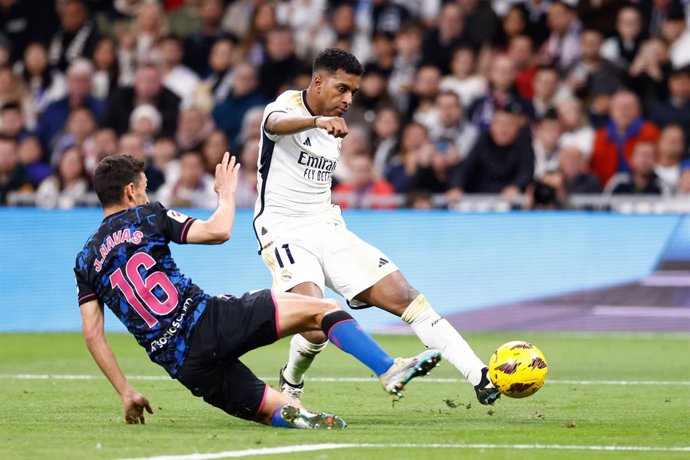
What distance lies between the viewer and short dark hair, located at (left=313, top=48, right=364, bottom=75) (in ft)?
28.5

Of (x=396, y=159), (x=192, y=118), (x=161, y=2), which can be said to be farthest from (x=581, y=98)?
(x=161, y=2)

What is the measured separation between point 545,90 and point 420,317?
9.02 metres

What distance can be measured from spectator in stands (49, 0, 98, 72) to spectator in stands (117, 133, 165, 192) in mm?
3161

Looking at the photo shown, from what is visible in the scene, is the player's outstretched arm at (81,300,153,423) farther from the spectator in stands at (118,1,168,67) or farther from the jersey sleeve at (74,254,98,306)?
the spectator in stands at (118,1,168,67)

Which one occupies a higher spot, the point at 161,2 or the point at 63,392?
the point at 161,2

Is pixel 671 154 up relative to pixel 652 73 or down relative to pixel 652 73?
down

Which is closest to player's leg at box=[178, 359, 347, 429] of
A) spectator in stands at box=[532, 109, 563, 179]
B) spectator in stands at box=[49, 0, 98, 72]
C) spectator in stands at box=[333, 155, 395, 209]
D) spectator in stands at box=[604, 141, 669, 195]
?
spectator in stands at box=[333, 155, 395, 209]

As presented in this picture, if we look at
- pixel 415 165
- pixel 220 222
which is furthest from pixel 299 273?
pixel 415 165

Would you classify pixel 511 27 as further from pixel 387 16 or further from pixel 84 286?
pixel 84 286

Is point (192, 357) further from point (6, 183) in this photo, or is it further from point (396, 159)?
point (6, 183)

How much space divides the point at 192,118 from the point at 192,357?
35.7 ft

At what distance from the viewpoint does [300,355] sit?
8.90m

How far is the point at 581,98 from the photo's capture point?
17.2 meters

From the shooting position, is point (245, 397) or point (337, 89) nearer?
point (245, 397)
